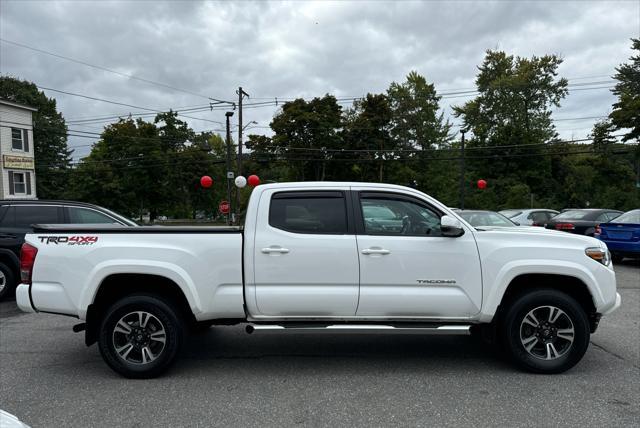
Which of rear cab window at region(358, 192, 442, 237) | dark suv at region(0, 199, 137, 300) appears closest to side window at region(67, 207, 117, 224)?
dark suv at region(0, 199, 137, 300)

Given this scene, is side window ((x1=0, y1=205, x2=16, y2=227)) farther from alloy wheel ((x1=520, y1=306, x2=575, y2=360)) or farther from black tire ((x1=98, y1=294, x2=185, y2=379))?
alloy wheel ((x1=520, y1=306, x2=575, y2=360))

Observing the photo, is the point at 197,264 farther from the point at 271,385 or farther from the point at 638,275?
the point at 638,275

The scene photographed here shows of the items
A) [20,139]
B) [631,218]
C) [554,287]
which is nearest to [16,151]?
[20,139]

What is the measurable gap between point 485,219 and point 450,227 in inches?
312

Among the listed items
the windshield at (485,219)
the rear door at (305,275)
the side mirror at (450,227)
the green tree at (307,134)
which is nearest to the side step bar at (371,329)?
the rear door at (305,275)

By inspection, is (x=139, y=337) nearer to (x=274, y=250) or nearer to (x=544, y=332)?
(x=274, y=250)

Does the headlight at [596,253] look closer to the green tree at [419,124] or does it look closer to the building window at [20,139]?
the building window at [20,139]

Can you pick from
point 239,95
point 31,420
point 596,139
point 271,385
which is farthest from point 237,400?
point 596,139

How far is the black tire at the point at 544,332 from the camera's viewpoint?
4395 mm

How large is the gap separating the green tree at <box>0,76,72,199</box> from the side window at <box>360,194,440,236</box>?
172ft

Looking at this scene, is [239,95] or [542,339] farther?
[239,95]

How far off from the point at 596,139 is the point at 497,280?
32987 millimetres

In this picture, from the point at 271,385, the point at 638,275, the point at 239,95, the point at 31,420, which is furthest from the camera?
the point at 239,95

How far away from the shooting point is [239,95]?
3052 cm
